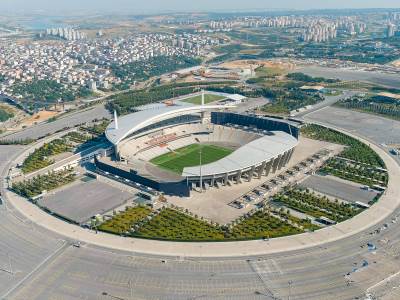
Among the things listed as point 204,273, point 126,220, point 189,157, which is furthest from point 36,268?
point 189,157

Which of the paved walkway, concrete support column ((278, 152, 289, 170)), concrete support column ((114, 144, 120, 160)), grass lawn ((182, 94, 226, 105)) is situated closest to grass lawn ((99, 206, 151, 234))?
the paved walkway

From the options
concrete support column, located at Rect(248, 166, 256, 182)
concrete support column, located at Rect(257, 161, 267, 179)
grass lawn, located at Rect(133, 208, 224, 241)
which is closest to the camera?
grass lawn, located at Rect(133, 208, 224, 241)

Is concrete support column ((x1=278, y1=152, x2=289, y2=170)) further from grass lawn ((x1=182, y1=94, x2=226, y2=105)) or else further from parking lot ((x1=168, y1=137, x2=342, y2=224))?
grass lawn ((x1=182, y1=94, x2=226, y2=105))

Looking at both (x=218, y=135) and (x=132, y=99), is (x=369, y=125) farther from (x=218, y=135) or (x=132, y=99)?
(x=132, y=99)

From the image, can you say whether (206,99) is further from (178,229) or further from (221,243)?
(221,243)

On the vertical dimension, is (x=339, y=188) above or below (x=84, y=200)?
above

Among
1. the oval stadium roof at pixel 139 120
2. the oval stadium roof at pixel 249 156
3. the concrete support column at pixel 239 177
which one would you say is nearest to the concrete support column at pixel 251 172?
the oval stadium roof at pixel 249 156

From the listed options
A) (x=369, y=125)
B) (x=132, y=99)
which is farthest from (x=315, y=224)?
(x=132, y=99)
